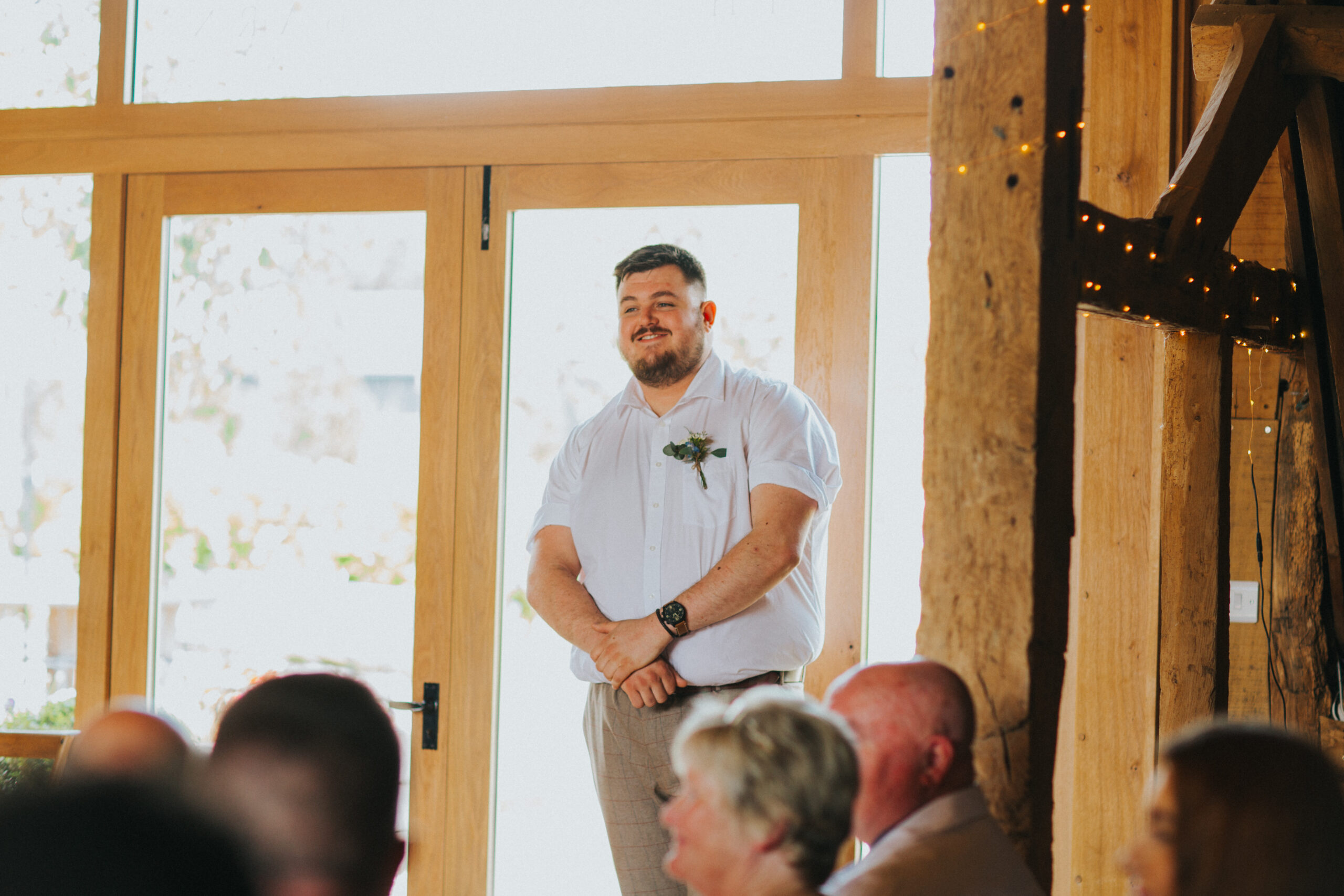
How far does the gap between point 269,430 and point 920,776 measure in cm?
248

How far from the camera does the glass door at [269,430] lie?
11.1 feet

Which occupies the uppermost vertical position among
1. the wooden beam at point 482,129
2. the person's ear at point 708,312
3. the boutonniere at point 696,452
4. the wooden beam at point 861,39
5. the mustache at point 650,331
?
the wooden beam at point 861,39

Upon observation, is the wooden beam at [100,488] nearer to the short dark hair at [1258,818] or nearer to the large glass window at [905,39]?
the large glass window at [905,39]

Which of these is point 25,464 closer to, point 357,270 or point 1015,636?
point 357,270

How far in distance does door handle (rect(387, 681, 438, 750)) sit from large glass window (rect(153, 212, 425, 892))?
15 cm

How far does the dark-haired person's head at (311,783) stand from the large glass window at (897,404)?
2038 mm

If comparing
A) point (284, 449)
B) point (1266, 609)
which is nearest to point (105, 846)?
point (284, 449)

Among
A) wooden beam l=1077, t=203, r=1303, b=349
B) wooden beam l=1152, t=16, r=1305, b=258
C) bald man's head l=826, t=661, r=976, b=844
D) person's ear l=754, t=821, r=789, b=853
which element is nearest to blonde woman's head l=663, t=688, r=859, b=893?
person's ear l=754, t=821, r=789, b=853

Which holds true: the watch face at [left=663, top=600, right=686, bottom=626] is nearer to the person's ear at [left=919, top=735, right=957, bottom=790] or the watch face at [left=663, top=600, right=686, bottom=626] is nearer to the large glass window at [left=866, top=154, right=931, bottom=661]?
the large glass window at [left=866, top=154, right=931, bottom=661]

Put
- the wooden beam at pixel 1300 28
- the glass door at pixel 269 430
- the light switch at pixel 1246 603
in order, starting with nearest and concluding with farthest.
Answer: the wooden beam at pixel 1300 28 → the light switch at pixel 1246 603 → the glass door at pixel 269 430

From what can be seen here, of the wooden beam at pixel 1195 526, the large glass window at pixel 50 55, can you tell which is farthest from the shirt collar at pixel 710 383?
the large glass window at pixel 50 55

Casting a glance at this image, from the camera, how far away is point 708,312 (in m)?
3.09

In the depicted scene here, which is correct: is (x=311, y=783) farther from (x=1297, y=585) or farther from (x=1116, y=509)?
(x=1297, y=585)

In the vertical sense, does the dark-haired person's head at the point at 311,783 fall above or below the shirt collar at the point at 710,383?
below
